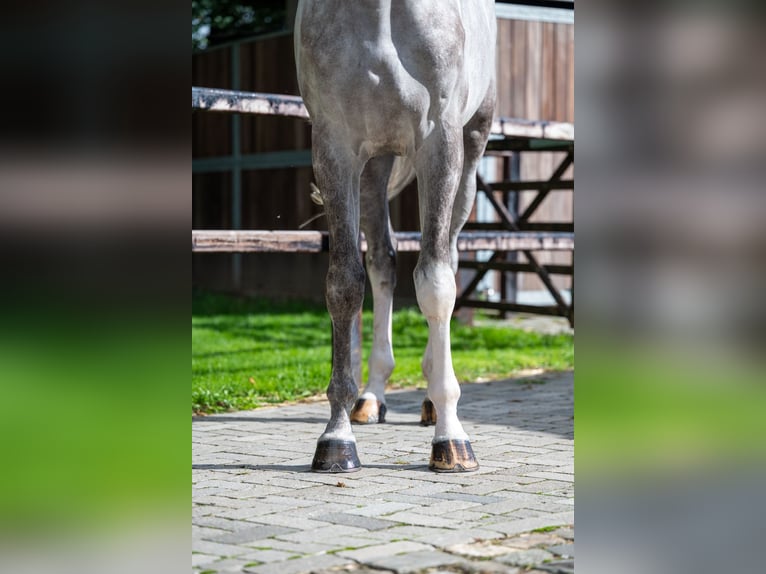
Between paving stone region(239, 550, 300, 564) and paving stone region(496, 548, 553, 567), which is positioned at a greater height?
paving stone region(496, 548, 553, 567)

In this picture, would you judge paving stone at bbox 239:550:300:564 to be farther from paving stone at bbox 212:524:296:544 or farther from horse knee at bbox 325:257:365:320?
horse knee at bbox 325:257:365:320

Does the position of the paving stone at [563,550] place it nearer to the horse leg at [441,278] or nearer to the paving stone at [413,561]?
the paving stone at [413,561]

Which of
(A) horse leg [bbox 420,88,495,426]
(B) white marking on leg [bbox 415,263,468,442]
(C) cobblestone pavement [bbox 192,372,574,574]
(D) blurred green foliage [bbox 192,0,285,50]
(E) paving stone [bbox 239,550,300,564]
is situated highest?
(D) blurred green foliage [bbox 192,0,285,50]

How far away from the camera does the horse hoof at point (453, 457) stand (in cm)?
421

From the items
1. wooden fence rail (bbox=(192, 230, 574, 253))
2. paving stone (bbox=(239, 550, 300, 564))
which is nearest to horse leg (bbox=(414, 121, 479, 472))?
paving stone (bbox=(239, 550, 300, 564))

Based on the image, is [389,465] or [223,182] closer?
[389,465]

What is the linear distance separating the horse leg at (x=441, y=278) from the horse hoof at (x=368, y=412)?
1.06 m

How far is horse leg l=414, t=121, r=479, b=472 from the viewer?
4.26 metres

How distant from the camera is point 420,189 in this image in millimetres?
4438

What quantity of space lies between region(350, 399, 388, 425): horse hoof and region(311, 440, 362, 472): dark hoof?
119 centimetres
